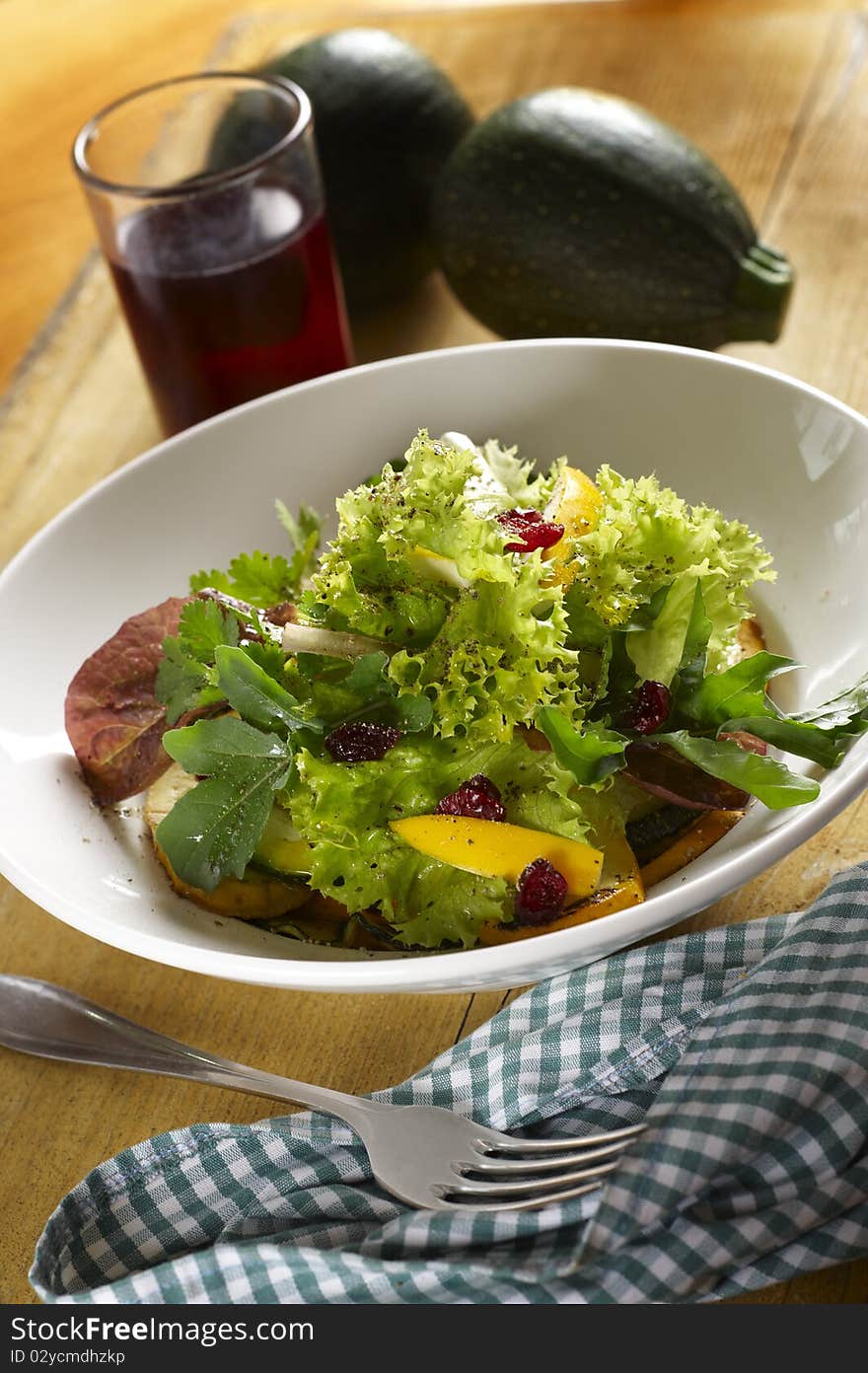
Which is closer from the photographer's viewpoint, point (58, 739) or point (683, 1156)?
point (683, 1156)

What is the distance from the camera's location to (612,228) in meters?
2.09

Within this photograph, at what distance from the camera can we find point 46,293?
2.67 metres

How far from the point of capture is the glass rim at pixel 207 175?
195cm

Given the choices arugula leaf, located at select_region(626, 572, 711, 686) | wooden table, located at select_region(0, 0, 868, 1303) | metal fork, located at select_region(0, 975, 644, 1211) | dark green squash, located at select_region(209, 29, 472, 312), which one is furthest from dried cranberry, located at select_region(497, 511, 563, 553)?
dark green squash, located at select_region(209, 29, 472, 312)

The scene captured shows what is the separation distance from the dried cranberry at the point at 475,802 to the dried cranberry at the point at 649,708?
0.52 feet

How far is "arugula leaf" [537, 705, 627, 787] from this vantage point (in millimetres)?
1267

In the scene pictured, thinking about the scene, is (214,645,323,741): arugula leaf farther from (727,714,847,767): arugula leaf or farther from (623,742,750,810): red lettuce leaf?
(727,714,847,767): arugula leaf

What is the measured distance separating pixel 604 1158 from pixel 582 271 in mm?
1403

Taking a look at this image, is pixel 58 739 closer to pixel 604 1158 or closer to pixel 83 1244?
pixel 83 1244

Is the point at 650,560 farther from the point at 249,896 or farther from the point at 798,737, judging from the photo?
the point at 249,896

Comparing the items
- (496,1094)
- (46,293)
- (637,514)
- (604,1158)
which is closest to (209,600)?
(637,514)

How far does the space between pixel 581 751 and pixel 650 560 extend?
0.27m

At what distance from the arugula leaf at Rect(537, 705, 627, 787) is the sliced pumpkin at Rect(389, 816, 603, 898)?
0.24ft

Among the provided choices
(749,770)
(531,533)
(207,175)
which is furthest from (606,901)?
(207,175)
